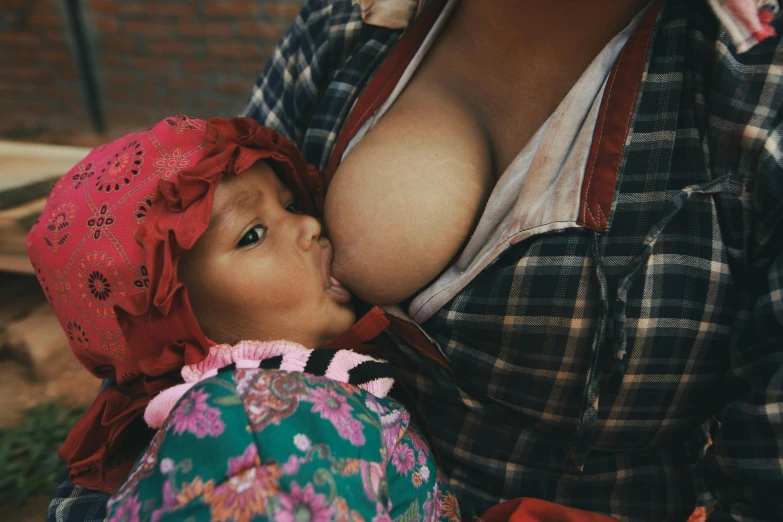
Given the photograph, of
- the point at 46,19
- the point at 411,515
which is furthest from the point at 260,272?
the point at 46,19

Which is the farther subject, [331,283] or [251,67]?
[251,67]

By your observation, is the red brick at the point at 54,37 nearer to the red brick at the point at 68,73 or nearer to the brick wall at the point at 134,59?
the brick wall at the point at 134,59

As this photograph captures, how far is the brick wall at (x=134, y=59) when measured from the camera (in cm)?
434

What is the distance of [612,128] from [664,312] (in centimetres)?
28

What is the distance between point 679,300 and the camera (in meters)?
0.84

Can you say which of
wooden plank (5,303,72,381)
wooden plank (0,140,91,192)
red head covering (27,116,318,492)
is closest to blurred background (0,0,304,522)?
wooden plank (0,140,91,192)

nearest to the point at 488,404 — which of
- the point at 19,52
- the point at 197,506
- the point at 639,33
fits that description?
the point at 197,506

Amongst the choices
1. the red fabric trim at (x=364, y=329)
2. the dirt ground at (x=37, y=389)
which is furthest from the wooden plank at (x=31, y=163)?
the red fabric trim at (x=364, y=329)

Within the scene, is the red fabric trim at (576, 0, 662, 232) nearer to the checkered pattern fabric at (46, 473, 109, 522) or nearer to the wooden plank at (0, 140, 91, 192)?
the checkered pattern fabric at (46, 473, 109, 522)

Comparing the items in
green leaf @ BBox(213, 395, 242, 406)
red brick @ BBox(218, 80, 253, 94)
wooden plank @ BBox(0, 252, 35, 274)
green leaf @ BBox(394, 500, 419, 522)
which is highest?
green leaf @ BBox(213, 395, 242, 406)

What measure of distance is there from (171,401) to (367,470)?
13.6 inches

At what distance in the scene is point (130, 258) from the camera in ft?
3.06

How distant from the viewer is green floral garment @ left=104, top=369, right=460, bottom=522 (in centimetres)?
72

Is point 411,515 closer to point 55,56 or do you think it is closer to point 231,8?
point 231,8
